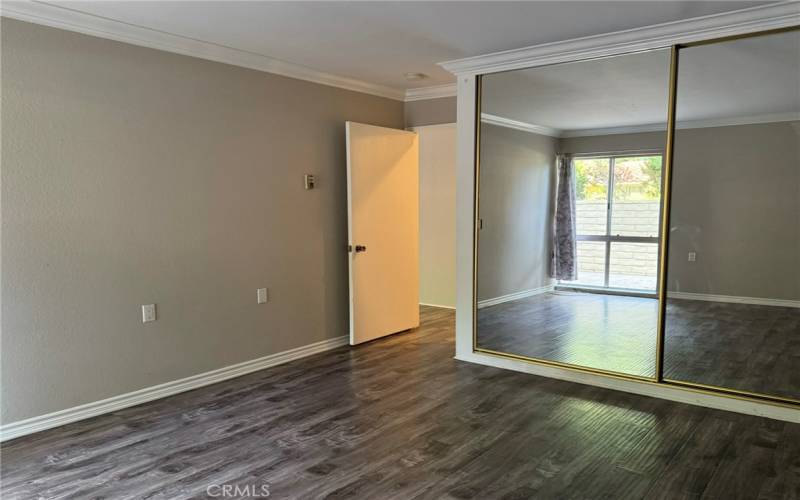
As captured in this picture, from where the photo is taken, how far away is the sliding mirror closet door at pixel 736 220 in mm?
3262

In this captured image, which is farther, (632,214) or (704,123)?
(632,214)

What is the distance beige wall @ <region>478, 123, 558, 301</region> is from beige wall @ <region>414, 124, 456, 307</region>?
2.11 m

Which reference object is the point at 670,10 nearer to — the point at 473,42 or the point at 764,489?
the point at 473,42

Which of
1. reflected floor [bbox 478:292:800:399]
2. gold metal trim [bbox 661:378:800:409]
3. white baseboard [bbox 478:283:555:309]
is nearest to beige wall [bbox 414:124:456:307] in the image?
white baseboard [bbox 478:283:555:309]

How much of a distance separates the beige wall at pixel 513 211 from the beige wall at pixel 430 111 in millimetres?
996

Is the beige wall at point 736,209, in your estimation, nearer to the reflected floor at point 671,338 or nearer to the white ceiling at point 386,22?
the reflected floor at point 671,338

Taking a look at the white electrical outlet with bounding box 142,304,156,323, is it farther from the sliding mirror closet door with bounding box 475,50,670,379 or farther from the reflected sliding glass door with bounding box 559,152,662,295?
the reflected sliding glass door with bounding box 559,152,662,295

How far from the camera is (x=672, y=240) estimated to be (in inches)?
143

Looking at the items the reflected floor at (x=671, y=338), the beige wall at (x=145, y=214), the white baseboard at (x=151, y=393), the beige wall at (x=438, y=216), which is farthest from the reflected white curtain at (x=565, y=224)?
the beige wall at (x=438, y=216)

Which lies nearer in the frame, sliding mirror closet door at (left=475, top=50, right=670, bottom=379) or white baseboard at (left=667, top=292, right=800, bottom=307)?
white baseboard at (left=667, top=292, right=800, bottom=307)

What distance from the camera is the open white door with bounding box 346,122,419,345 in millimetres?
4840

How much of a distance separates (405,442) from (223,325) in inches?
72.5

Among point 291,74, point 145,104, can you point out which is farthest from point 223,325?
point 291,74

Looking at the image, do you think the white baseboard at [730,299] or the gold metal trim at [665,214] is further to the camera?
the gold metal trim at [665,214]
